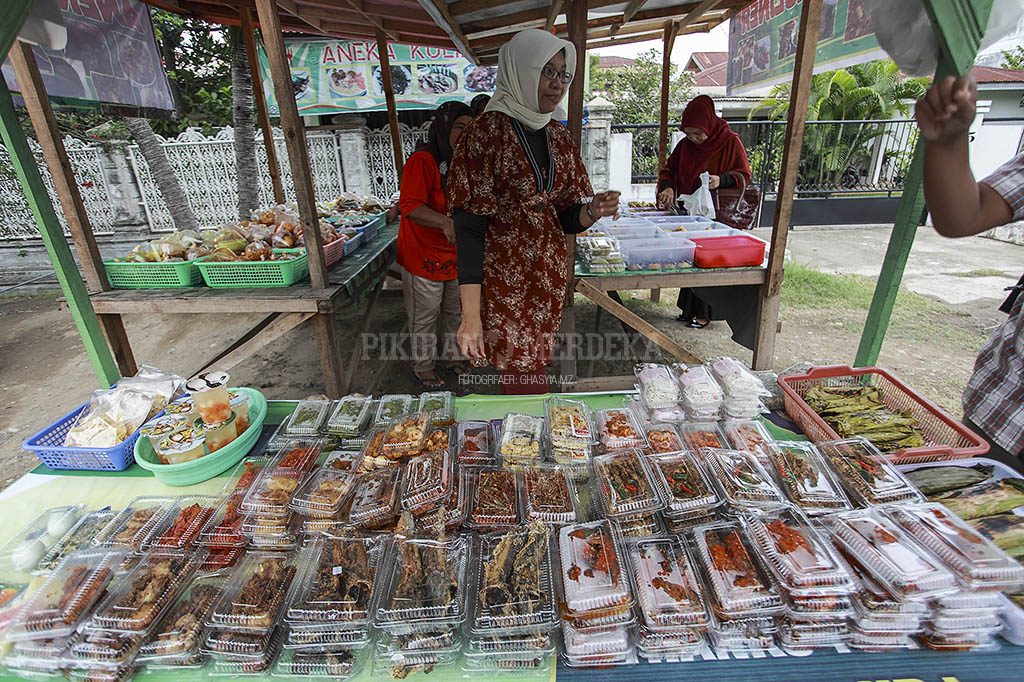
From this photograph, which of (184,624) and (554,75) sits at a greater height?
(554,75)

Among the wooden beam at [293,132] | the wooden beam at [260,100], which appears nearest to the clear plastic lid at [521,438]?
the wooden beam at [293,132]

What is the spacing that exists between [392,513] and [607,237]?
261cm

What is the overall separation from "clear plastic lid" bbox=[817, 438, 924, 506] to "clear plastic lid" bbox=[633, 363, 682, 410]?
0.48 metres

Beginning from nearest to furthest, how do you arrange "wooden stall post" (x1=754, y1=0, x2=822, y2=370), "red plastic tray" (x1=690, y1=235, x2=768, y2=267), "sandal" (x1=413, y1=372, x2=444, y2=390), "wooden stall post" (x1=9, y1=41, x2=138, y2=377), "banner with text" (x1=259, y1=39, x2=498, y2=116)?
"wooden stall post" (x1=9, y1=41, x2=138, y2=377), "wooden stall post" (x1=754, y1=0, x2=822, y2=370), "red plastic tray" (x1=690, y1=235, x2=768, y2=267), "sandal" (x1=413, y1=372, x2=444, y2=390), "banner with text" (x1=259, y1=39, x2=498, y2=116)

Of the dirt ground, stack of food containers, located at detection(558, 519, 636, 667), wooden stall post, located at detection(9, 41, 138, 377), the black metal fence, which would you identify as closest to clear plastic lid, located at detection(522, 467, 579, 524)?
stack of food containers, located at detection(558, 519, 636, 667)

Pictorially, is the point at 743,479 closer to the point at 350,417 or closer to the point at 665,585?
the point at 665,585

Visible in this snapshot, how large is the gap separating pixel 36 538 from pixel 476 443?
1.28 meters

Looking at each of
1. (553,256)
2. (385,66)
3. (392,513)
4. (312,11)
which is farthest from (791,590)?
(385,66)

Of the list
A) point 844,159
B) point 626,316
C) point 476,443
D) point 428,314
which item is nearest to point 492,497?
point 476,443

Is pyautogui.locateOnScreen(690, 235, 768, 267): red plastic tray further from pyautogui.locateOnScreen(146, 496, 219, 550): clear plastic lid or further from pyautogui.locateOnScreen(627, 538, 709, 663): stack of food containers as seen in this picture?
pyautogui.locateOnScreen(146, 496, 219, 550): clear plastic lid

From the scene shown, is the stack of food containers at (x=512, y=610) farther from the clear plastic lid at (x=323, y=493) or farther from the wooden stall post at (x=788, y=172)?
the wooden stall post at (x=788, y=172)

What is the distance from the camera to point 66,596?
1.18 metres

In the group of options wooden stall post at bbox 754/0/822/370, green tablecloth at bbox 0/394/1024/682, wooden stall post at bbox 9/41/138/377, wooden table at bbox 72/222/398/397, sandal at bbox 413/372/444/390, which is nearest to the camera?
green tablecloth at bbox 0/394/1024/682

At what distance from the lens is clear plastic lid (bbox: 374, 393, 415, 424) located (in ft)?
6.08
